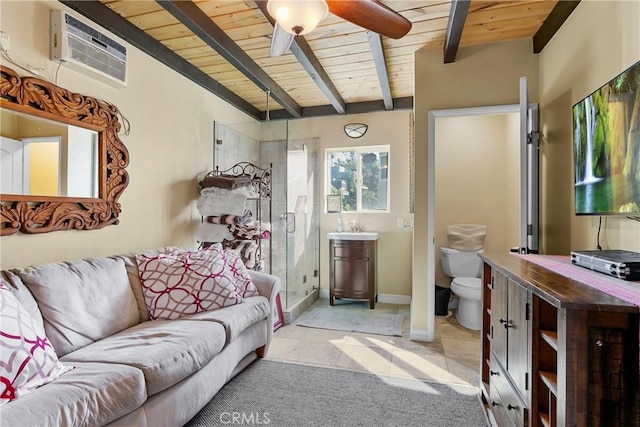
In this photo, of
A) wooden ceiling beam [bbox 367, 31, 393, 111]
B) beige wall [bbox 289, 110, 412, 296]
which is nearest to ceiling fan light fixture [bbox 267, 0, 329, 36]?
wooden ceiling beam [bbox 367, 31, 393, 111]

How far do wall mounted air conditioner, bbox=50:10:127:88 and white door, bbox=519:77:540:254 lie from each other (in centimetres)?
270

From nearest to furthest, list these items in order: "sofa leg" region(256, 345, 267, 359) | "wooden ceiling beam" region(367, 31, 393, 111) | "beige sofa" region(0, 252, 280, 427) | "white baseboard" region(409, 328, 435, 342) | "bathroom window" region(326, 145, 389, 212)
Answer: "beige sofa" region(0, 252, 280, 427)
"wooden ceiling beam" region(367, 31, 393, 111)
"sofa leg" region(256, 345, 267, 359)
"white baseboard" region(409, 328, 435, 342)
"bathroom window" region(326, 145, 389, 212)

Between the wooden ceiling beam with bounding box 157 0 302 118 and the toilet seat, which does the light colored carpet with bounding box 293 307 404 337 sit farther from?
the wooden ceiling beam with bounding box 157 0 302 118

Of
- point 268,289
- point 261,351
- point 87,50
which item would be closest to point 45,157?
point 87,50

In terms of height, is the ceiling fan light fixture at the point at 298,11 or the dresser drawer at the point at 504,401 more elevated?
the ceiling fan light fixture at the point at 298,11

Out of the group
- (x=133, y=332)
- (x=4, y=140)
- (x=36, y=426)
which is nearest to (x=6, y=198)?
(x=4, y=140)

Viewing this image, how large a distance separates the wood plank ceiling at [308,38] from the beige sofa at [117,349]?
1.67 meters

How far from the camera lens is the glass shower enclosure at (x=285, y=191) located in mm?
3447

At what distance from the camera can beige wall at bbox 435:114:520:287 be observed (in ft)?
12.1

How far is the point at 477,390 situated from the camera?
2.03 meters

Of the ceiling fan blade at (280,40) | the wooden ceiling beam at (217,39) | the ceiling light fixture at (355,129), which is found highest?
the wooden ceiling beam at (217,39)

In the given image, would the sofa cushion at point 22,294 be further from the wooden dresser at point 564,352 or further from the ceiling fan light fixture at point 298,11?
the wooden dresser at point 564,352

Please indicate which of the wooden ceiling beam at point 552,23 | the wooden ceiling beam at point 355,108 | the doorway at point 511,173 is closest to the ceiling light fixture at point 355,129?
the wooden ceiling beam at point 355,108

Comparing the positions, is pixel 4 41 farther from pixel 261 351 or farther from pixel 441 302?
pixel 441 302
